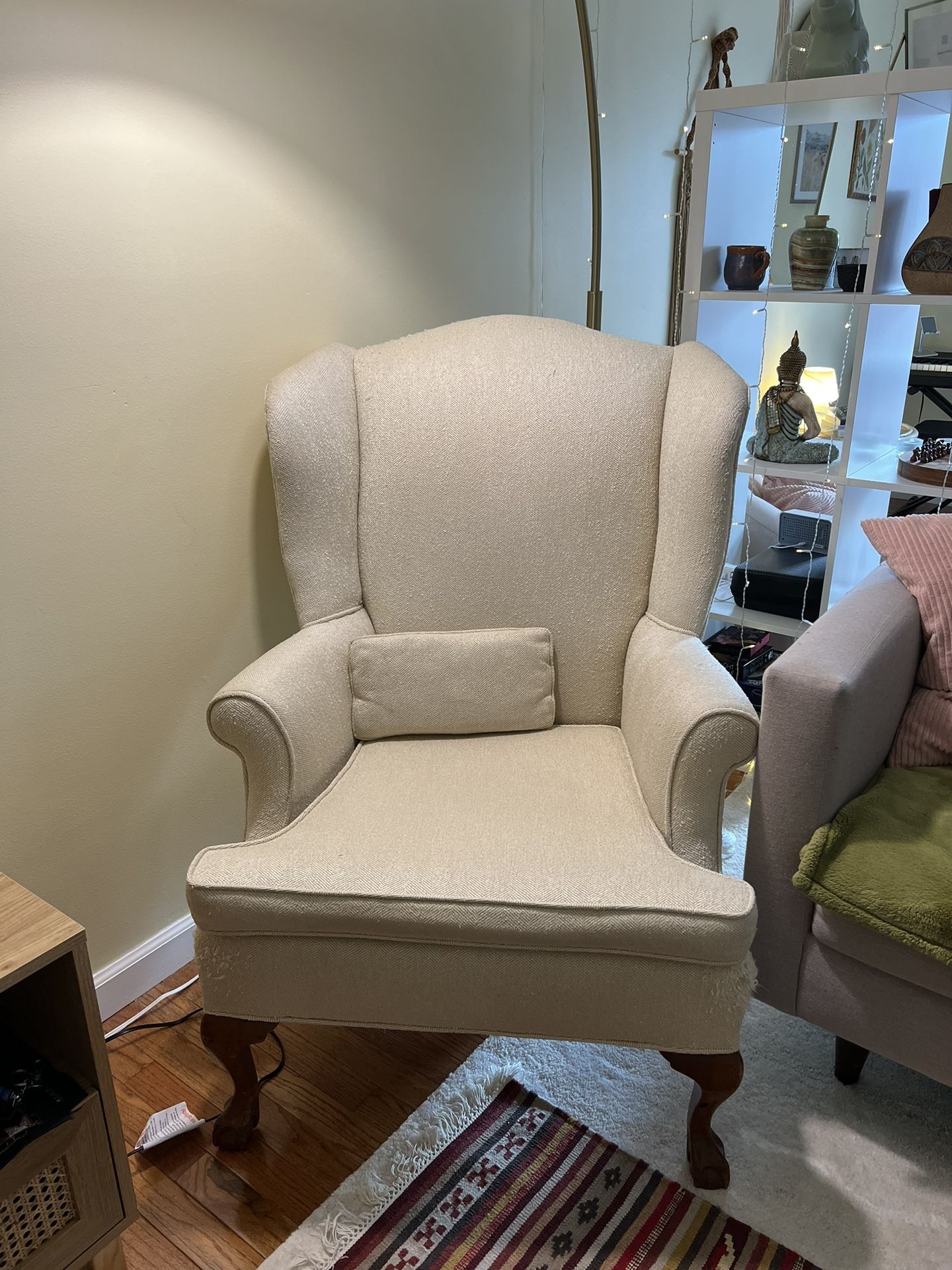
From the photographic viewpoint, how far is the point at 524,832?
1.26 m

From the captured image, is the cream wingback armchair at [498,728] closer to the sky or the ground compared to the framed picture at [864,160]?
closer to the ground

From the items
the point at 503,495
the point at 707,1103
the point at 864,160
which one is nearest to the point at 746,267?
the point at 864,160

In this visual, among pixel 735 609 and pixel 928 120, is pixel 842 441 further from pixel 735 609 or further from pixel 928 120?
pixel 928 120

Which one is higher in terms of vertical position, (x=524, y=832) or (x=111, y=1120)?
(x=524, y=832)

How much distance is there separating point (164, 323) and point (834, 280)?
148cm

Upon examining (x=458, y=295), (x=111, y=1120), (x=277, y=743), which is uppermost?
(x=458, y=295)

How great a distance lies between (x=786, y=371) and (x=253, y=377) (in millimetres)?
1215

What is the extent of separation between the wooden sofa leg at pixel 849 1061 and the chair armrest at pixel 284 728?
2.85ft

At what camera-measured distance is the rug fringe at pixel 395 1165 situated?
4.05 ft

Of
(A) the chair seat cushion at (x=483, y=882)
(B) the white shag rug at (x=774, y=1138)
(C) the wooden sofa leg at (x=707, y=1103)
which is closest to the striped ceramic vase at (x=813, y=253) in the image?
(A) the chair seat cushion at (x=483, y=882)

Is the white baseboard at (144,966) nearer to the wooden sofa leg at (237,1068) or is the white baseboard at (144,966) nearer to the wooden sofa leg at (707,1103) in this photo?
the wooden sofa leg at (237,1068)

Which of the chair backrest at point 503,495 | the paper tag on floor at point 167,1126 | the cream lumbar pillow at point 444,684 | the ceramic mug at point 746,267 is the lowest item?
the paper tag on floor at point 167,1126

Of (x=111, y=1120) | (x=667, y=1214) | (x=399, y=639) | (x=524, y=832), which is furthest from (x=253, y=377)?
(x=667, y=1214)

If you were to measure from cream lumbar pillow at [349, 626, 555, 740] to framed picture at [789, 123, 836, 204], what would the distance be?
1.47m
